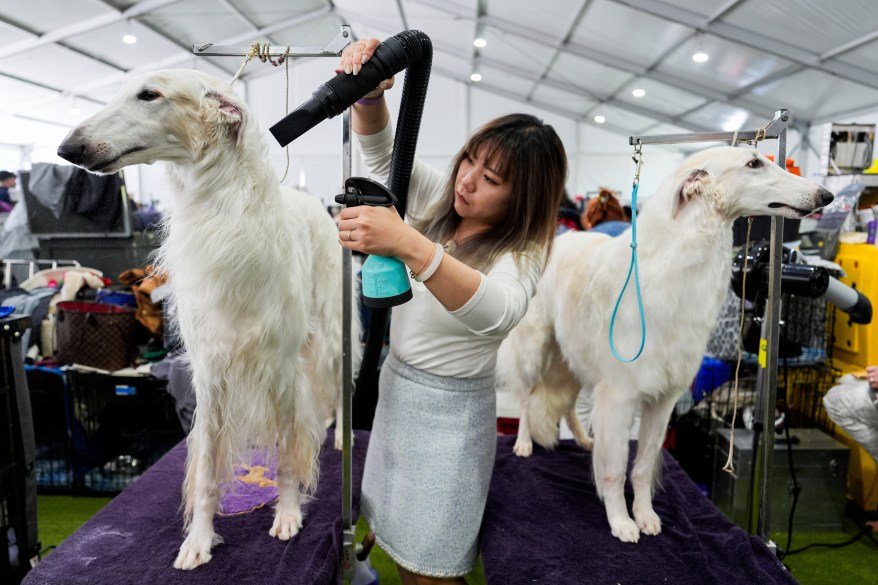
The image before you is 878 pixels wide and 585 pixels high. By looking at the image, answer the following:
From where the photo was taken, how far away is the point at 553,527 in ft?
5.93

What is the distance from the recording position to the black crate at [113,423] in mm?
3068

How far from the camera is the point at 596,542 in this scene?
5.65 feet

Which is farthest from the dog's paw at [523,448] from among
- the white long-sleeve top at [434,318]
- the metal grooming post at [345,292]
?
the metal grooming post at [345,292]

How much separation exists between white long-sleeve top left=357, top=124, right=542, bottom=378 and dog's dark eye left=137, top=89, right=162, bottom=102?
1.91 feet

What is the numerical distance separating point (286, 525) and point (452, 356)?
726 millimetres

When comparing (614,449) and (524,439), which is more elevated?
(614,449)

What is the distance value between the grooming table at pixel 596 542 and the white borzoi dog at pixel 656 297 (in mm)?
90

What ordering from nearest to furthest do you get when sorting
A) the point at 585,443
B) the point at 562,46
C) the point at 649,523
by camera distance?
the point at 649,523 < the point at 585,443 < the point at 562,46

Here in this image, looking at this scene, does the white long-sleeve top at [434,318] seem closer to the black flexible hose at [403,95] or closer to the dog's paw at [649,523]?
the black flexible hose at [403,95]

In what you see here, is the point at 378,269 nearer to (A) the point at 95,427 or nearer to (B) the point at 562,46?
(A) the point at 95,427

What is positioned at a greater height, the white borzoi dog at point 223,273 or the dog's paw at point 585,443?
the white borzoi dog at point 223,273

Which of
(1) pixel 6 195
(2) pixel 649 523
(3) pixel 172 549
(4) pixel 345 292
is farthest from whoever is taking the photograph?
(1) pixel 6 195

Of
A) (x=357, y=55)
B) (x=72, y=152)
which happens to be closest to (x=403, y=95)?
(x=357, y=55)

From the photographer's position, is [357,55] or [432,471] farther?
[432,471]
